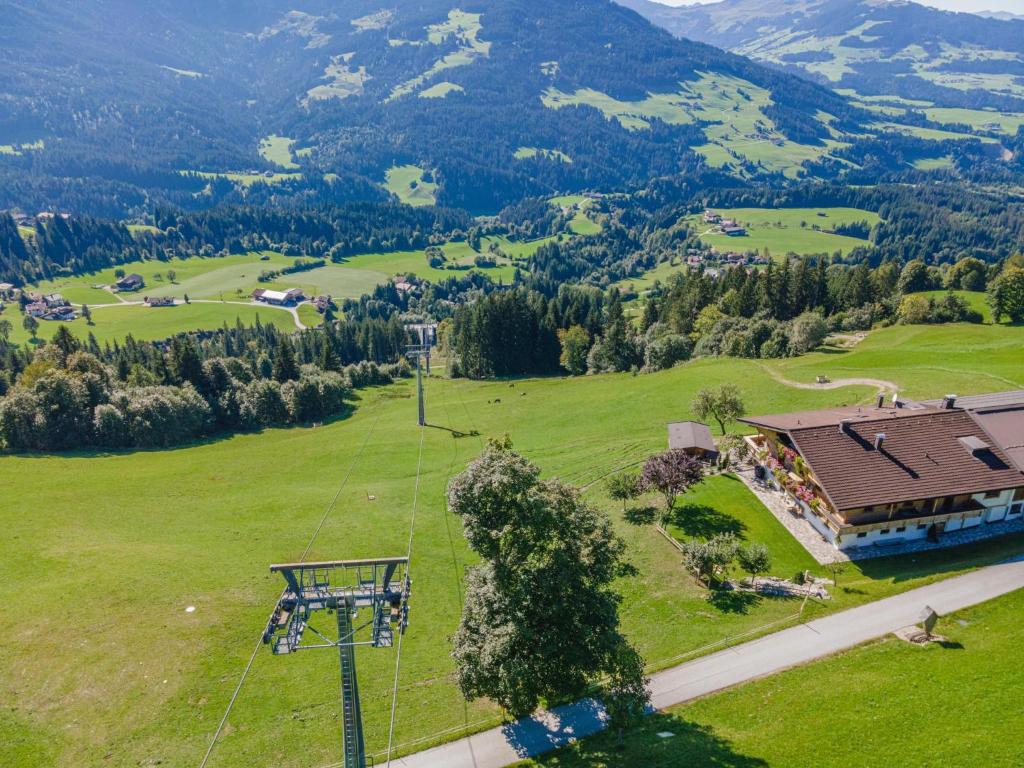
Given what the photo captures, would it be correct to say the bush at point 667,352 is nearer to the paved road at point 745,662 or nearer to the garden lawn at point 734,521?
the garden lawn at point 734,521

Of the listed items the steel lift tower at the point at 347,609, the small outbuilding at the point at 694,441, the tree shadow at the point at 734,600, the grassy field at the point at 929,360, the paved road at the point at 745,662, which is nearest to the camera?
the steel lift tower at the point at 347,609

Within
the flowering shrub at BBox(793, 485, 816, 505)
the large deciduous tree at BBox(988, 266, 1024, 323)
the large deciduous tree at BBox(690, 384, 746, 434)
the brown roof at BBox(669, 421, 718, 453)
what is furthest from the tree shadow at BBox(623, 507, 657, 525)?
the large deciduous tree at BBox(988, 266, 1024, 323)

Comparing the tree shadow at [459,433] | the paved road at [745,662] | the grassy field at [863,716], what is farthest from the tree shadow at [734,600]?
the tree shadow at [459,433]

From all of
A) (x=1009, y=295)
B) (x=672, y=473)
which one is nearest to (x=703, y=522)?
(x=672, y=473)

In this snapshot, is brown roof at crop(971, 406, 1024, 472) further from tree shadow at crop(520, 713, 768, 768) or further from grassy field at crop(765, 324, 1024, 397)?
tree shadow at crop(520, 713, 768, 768)

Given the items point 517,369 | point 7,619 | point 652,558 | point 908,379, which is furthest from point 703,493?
point 517,369

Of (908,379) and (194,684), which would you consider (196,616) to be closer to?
(194,684)
